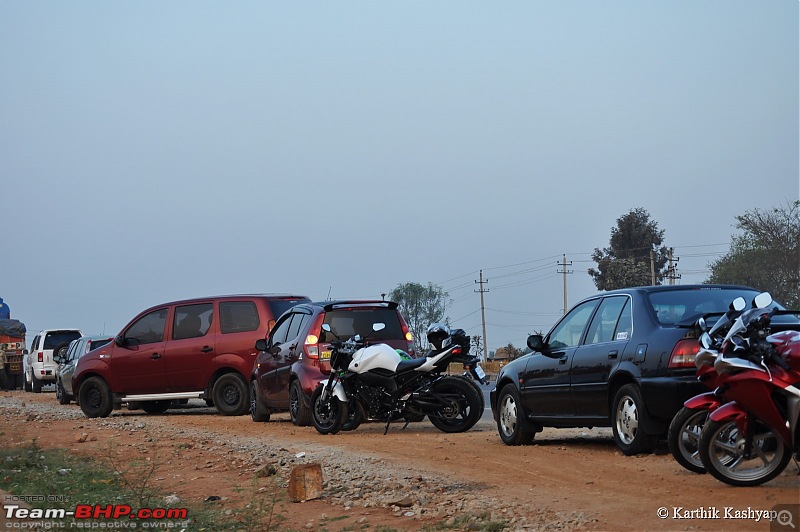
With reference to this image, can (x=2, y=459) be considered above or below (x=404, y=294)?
below

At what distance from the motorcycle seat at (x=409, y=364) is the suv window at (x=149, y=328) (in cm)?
734

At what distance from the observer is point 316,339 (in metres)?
16.5

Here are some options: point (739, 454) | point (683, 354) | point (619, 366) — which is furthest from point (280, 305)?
point (739, 454)

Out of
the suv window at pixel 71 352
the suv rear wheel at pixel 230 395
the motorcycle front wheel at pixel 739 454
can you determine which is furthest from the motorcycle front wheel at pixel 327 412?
the suv window at pixel 71 352

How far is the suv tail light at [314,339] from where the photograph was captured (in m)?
16.4

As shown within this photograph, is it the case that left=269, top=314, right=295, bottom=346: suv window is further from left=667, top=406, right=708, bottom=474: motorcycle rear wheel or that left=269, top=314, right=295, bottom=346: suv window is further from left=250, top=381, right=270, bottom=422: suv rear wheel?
left=667, top=406, right=708, bottom=474: motorcycle rear wheel

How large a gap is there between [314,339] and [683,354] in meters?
7.19

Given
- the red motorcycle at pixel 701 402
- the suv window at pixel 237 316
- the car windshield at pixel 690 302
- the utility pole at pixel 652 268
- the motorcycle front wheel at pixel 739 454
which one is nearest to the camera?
the motorcycle front wheel at pixel 739 454

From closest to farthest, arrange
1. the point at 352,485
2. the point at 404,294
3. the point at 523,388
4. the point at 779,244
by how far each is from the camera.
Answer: the point at 352,485 < the point at 523,388 < the point at 779,244 < the point at 404,294

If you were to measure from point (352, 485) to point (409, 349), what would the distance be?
21.7ft

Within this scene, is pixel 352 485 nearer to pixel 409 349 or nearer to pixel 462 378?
pixel 462 378

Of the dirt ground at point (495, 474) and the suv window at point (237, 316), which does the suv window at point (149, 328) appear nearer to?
the suv window at point (237, 316)

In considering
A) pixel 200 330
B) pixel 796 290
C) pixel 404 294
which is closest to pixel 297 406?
pixel 200 330

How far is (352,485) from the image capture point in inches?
398
